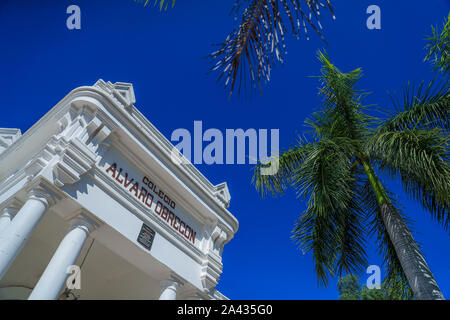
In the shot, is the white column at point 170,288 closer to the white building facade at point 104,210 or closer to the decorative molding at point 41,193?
the white building facade at point 104,210

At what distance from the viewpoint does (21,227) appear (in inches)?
270

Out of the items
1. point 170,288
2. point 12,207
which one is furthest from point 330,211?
point 12,207

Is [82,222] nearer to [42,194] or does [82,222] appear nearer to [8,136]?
[42,194]

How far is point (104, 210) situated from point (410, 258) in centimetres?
724

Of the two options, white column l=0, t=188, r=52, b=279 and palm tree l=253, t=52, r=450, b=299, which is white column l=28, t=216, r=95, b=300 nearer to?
white column l=0, t=188, r=52, b=279

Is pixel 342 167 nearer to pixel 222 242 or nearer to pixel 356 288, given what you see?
pixel 222 242

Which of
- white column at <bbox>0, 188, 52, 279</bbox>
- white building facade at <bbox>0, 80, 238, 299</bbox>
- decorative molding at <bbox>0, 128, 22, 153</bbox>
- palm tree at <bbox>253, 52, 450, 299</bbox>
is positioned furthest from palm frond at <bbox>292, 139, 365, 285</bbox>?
decorative molding at <bbox>0, 128, 22, 153</bbox>

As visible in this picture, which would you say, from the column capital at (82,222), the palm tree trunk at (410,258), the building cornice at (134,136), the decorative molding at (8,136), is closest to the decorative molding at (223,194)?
the building cornice at (134,136)

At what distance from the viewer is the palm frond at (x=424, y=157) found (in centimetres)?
720

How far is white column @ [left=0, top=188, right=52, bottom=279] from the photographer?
6.45m

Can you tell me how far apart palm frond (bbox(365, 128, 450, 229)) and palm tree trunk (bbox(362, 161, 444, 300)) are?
100cm

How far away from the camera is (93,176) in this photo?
8523 millimetres

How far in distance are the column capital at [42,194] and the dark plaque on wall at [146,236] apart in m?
2.58
